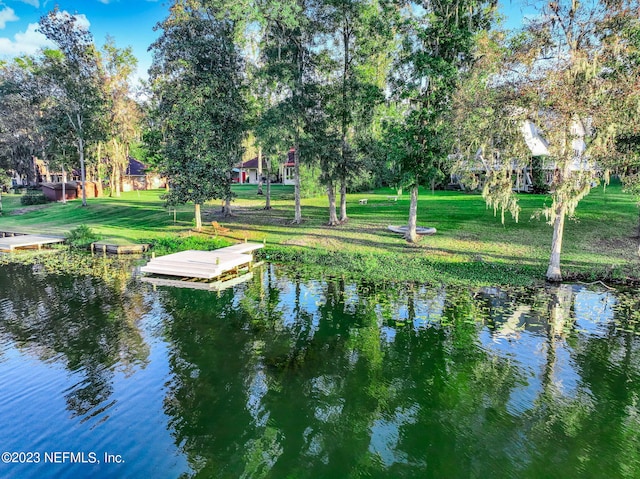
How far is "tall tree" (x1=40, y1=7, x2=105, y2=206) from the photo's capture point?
37.8m

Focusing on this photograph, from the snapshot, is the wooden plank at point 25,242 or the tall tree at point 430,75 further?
the wooden plank at point 25,242

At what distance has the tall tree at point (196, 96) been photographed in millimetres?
25625

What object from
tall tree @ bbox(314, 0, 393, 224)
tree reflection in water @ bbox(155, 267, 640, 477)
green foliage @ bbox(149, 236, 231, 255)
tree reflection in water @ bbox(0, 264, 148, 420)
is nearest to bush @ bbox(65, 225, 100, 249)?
green foliage @ bbox(149, 236, 231, 255)

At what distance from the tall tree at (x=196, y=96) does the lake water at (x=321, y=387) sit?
12996mm

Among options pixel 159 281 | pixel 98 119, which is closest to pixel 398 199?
pixel 159 281

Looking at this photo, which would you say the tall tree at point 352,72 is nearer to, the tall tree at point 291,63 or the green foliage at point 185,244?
the tall tree at point 291,63

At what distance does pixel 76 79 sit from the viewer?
40750mm

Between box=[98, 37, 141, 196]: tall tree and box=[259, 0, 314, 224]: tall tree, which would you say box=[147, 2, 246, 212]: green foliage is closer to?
box=[259, 0, 314, 224]: tall tree

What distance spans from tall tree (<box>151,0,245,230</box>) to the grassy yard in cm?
427

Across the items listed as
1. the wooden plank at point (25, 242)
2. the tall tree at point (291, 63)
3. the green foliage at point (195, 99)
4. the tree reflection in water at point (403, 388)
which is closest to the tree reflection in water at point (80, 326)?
the tree reflection in water at point (403, 388)

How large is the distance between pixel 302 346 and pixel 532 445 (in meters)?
6.30

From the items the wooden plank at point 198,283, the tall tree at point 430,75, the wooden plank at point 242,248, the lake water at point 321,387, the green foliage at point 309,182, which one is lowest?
the lake water at point 321,387

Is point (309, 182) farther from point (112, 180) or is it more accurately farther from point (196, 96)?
point (112, 180)

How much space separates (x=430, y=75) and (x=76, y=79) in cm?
3874
